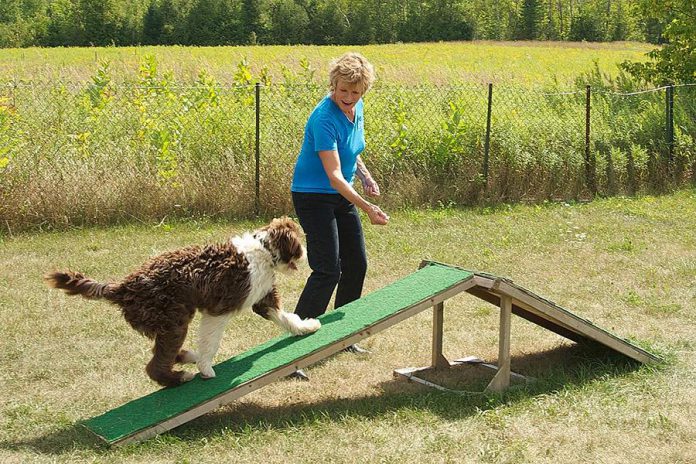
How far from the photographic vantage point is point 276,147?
38.2 feet

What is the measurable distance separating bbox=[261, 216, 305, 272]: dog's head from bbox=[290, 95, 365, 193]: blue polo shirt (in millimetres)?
498

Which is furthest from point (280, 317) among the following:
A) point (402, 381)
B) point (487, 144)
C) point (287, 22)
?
point (287, 22)

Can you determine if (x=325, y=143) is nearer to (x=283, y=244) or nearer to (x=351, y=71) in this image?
(x=351, y=71)

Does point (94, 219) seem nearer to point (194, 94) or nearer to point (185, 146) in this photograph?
point (185, 146)

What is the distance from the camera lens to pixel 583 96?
46.6ft

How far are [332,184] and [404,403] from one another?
1.50 m

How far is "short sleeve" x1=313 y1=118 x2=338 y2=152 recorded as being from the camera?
5555 millimetres

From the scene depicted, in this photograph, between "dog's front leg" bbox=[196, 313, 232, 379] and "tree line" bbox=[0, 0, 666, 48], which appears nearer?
"dog's front leg" bbox=[196, 313, 232, 379]

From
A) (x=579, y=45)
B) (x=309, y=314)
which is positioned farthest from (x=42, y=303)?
(x=579, y=45)

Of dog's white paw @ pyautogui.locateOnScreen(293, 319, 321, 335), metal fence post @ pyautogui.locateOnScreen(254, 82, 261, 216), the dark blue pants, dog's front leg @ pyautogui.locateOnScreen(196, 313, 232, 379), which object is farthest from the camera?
metal fence post @ pyautogui.locateOnScreen(254, 82, 261, 216)

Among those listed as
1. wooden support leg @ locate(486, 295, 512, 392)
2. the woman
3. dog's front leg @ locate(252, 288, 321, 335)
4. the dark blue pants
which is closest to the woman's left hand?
the woman

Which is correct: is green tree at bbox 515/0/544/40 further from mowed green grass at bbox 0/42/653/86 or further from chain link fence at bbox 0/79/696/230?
chain link fence at bbox 0/79/696/230

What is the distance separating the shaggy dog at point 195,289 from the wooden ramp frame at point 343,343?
0.81 feet

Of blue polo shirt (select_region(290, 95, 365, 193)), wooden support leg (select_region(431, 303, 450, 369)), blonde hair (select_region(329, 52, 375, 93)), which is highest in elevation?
blonde hair (select_region(329, 52, 375, 93))
